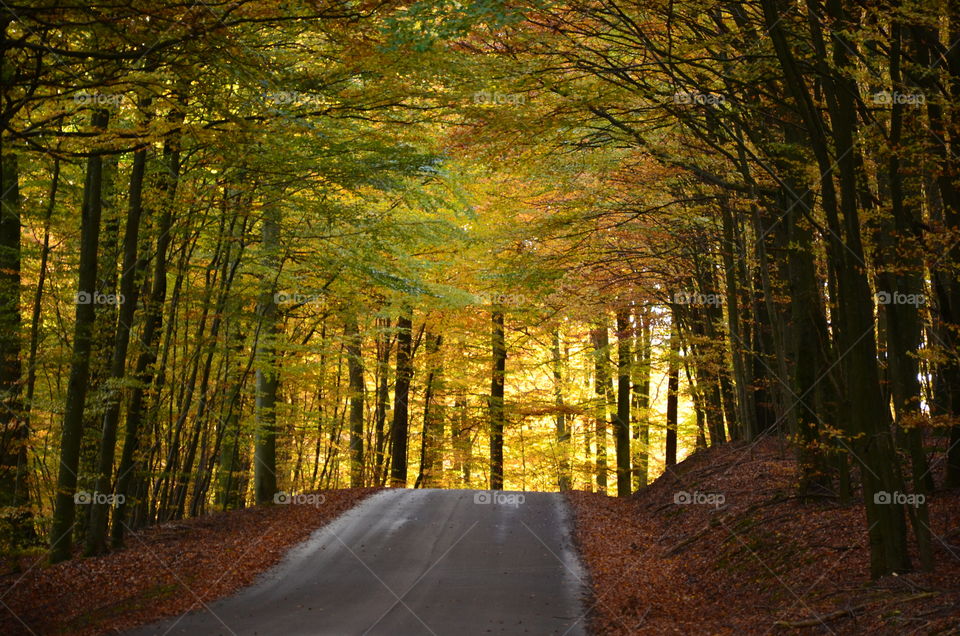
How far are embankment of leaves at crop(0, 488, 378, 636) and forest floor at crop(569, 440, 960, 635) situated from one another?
4902mm

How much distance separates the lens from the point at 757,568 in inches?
355

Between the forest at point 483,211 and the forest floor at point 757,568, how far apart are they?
361 mm

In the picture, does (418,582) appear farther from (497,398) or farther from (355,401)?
(497,398)

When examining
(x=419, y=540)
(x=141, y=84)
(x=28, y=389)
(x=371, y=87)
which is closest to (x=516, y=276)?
(x=419, y=540)

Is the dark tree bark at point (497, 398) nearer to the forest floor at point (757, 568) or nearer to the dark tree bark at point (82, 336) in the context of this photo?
the forest floor at point (757, 568)

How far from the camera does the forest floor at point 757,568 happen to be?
6285 mm

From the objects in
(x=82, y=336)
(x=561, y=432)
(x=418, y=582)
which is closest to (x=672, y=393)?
(x=561, y=432)

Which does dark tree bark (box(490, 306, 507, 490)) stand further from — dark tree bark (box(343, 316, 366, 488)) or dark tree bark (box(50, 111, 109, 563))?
dark tree bark (box(50, 111, 109, 563))

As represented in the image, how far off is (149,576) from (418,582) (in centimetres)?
361

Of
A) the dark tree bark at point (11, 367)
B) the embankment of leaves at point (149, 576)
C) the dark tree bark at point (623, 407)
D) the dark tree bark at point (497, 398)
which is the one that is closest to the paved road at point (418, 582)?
the embankment of leaves at point (149, 576)

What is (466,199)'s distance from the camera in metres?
18.0

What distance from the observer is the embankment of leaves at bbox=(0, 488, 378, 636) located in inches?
325

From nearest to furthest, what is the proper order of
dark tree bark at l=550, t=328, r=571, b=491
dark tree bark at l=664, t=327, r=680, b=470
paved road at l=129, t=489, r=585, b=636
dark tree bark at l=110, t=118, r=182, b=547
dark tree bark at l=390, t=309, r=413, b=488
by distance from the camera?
paved road at l=129, t=489, r=585, b=636, dark tree bark at l=110, t=118, r=182, b=547, dark tree bark at l=664, t=327, r=680, b=470, dark tree bark at l=390, t=309, r=413, b=488, dark tree bark at l=550, t=328, r=571, b=491

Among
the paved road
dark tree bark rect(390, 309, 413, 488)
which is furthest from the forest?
the paved road
